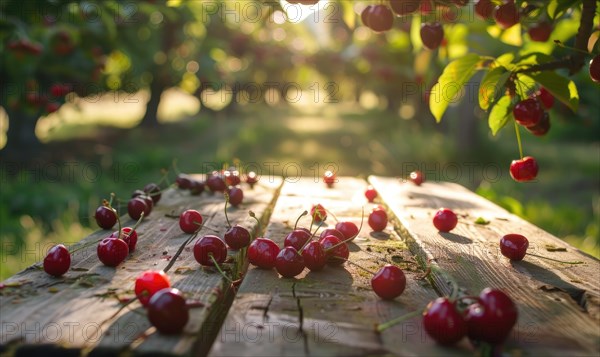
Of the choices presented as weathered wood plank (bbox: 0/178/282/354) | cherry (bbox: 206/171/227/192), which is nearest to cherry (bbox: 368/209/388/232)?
weathered wood plank (bbox: 0/178/282/354)

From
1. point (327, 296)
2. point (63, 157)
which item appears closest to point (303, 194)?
point (327, 296)

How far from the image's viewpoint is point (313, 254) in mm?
1503

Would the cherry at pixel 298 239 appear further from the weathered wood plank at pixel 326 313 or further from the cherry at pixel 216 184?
the cherry at pixel 216 184

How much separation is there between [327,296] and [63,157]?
27.5ft

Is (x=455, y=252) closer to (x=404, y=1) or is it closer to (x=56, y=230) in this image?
(x=404, y=1)

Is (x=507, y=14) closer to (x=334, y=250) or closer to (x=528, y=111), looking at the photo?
(x=528, y=111)

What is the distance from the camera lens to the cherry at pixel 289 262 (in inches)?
57.5

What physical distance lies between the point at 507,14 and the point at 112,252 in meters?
1.54

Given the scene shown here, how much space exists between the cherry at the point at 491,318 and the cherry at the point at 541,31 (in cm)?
169

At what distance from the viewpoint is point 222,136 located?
13.2 meters

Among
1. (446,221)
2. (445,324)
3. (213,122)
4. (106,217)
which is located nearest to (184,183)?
(106,217)

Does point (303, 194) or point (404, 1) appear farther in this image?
point (303, 194)

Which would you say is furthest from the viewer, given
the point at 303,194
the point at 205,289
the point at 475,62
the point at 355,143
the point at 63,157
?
the point at 355,143

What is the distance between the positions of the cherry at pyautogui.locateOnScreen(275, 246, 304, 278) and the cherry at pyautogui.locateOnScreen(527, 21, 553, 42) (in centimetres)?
166
